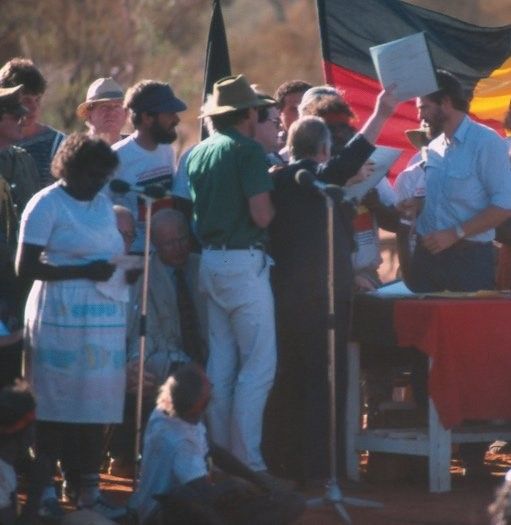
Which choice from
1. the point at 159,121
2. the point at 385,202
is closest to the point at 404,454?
the point at 385,202

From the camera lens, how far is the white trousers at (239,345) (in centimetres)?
1005

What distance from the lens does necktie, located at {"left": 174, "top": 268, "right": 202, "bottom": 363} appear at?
422 inches

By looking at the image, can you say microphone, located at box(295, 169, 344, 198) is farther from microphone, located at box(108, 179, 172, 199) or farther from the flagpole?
the flagpole

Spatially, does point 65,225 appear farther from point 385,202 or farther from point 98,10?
point 98,10

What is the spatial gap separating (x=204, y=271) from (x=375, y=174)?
115 centimetres

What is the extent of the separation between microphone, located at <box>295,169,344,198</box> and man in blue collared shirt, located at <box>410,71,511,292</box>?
1245 mm

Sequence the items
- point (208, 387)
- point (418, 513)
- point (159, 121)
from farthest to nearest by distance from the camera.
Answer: point (159, 121), point (418, 513), point (208, 387)

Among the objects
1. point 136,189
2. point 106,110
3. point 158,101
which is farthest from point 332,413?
point 106,110

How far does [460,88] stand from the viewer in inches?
437

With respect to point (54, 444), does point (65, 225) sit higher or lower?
higher

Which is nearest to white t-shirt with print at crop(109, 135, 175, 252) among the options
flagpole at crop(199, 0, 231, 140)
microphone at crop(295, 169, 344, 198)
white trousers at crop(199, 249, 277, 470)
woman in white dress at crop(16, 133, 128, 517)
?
white trousers at crop(199, 249, 277, 470)

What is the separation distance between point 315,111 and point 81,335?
91.5 inches

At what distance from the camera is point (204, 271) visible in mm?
10117

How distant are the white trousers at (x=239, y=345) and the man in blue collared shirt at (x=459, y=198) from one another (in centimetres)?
125
